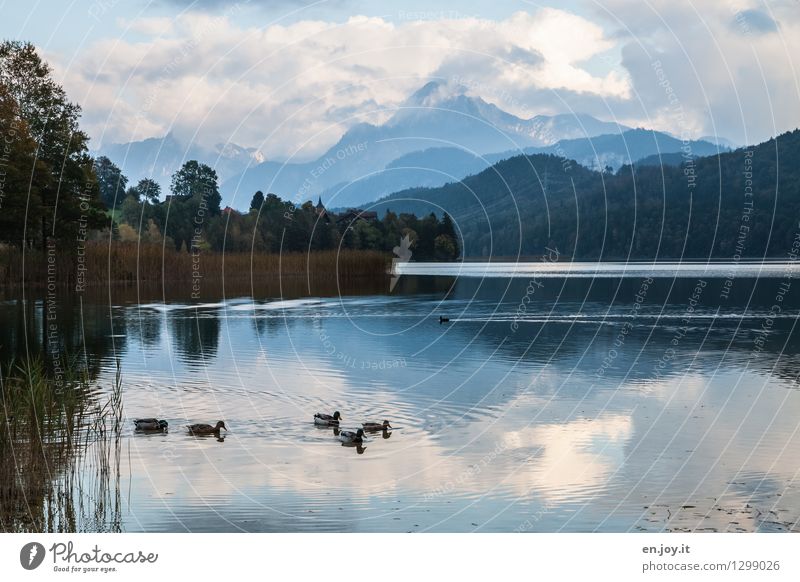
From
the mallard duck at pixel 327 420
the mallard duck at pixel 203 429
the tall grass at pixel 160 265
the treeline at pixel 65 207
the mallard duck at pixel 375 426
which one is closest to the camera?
the mallard duck at pixel 203 429

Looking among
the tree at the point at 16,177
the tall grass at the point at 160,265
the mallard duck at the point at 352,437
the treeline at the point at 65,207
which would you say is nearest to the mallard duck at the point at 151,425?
the mallard duck at the point at 352,437

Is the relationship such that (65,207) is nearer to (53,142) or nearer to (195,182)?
(53,142)

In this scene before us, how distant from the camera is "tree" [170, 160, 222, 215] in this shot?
590ft

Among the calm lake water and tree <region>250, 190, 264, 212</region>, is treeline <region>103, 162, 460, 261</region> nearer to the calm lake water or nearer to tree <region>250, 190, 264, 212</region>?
tree <region>250, 190, 264, 212</region>

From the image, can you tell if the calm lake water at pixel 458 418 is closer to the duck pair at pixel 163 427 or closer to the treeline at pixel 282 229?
the duck pair at pixel 163 427

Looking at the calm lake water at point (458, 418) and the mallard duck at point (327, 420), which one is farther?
the mallard duck at point (327, 420)

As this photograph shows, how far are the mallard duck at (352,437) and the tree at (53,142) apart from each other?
6384cm

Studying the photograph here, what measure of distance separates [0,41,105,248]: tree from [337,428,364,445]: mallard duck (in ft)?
209

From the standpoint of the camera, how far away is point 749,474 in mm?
19812

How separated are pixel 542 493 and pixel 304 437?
23.4 ft

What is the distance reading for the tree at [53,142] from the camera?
8375 centimetres

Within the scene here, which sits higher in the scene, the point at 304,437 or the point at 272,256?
the point at 272,256
